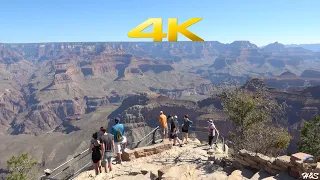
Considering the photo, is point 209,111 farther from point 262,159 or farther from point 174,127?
point 262,159

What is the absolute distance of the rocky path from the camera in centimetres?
1184

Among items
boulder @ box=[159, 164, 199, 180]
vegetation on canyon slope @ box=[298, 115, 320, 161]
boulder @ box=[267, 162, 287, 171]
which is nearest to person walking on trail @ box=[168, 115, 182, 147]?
boulder @ box=[159, 164, 199, 180]

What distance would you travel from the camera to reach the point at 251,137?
18.9 metres

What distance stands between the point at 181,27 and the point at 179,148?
9001mm

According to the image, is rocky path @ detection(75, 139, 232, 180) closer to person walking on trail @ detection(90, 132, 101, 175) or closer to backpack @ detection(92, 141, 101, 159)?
person walking on trail @ detection(90, 132, 101, 175)

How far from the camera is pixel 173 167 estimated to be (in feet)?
39.0

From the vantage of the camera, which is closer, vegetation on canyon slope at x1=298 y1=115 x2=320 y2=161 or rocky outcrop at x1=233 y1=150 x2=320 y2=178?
rocky outcrop at x1=233 y1=150 x2=320 y2=178

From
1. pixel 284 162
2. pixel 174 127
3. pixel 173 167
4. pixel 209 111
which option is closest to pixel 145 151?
pixel 174 127

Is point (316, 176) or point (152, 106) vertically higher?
point (316, 176)

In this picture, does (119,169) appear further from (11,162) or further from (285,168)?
(11,162)

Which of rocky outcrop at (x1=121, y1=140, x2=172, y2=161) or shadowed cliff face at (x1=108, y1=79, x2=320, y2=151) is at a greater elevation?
rocky outcrop at (x1=121, y1=140, x2=172, y2=161)

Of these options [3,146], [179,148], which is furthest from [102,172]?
[3,146]

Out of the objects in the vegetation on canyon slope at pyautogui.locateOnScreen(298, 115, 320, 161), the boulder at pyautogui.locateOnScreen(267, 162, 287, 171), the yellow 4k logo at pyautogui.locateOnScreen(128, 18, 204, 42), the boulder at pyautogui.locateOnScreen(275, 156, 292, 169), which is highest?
the yellow 4k logo at pyautogui.locateOnScreen(128, 18, 204, 42)

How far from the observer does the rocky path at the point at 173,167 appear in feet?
38.8
